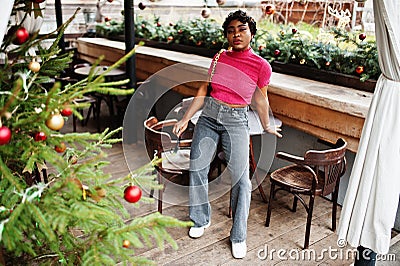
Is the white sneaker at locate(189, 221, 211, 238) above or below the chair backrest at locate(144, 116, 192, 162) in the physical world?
below

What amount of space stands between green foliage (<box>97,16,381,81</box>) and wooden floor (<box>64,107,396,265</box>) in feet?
3.99

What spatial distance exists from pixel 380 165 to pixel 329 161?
0.47 m

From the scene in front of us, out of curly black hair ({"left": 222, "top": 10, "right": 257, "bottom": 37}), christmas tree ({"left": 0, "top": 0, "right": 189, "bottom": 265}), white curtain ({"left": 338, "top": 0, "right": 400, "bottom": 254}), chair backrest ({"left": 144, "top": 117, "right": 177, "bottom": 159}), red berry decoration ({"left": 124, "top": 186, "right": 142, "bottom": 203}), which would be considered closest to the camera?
christmas tree ({"left": 0, "top": 0, "right": 189, "bottom": 265})

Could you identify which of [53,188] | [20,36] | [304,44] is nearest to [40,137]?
[53,188]

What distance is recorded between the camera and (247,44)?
242 cm

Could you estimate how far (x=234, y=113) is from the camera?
246 cm

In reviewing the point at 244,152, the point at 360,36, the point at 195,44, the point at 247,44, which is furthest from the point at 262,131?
the point at 195,44

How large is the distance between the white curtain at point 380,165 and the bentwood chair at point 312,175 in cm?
35

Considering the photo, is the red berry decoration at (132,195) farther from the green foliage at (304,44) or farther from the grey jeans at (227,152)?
the green foliage at (304,44)

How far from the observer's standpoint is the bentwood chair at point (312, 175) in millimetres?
2506

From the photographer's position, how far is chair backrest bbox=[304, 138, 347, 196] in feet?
8.17

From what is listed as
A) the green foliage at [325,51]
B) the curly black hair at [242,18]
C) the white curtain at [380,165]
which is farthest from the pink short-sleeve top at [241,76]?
the green foliage at [325,51]

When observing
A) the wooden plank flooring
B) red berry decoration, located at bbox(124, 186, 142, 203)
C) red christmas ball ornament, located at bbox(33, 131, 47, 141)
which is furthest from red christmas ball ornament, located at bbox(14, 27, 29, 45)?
the wooden plank flooring

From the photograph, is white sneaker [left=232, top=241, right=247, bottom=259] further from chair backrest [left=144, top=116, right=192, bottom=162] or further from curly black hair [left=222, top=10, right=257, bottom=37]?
curly black hair [left=222, top=10, right=257, bottom=37]
